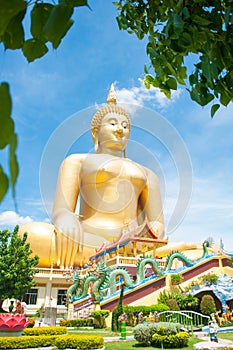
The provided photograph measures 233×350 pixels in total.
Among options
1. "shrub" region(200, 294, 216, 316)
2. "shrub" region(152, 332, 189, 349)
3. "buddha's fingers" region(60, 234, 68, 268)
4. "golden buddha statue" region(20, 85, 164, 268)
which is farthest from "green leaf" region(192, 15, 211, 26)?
"buddha's fingers" region(60, 234, 68, 268)

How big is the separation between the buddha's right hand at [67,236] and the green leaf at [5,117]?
59.8 feet

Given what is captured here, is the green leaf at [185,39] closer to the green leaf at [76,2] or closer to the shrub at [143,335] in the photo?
the green leaf at [76,2]

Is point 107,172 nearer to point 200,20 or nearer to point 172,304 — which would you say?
point 172,304

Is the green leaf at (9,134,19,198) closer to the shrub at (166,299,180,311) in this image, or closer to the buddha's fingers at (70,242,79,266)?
the shrub at (166,299,180,311)

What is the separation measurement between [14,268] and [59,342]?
7.35 m

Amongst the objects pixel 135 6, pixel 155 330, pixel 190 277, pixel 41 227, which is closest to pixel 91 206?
pixel 41 227

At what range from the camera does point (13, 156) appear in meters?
0.59

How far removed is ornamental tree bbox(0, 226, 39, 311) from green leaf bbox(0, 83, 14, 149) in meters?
14.6

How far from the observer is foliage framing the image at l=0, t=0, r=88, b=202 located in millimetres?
603

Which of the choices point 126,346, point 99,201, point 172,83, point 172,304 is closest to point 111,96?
point 99,201

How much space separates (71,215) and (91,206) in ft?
5.79

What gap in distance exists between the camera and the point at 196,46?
172 centimetres

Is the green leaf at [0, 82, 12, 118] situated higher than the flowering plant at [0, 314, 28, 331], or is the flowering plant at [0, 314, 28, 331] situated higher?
the green leaf at [0, 82, 12, 118]

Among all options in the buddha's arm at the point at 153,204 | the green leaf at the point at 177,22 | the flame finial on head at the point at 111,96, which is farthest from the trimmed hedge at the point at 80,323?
the flame finial on head at the point at 111,96
